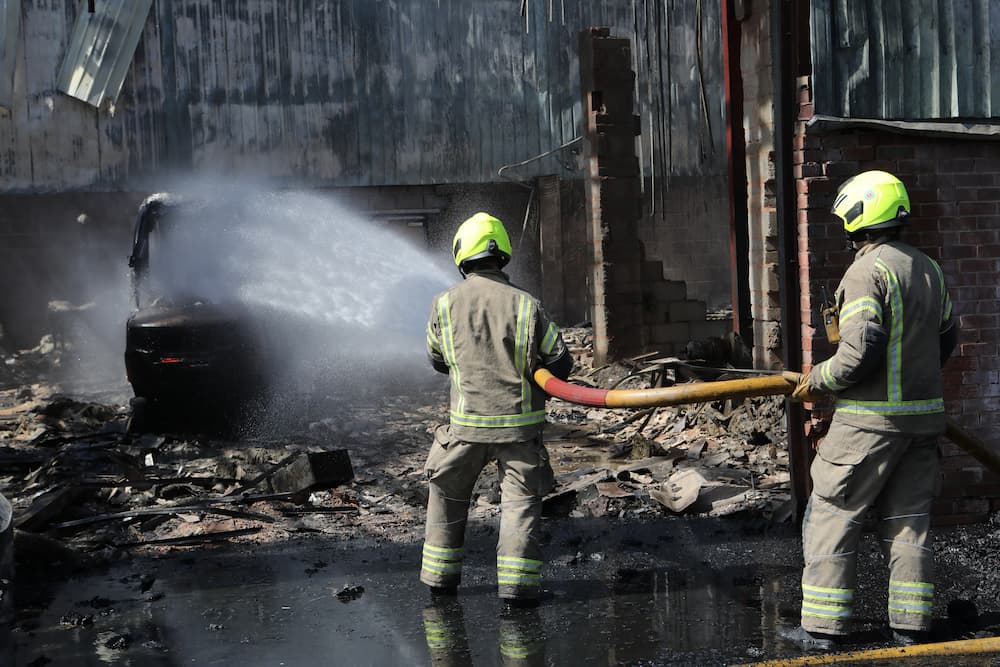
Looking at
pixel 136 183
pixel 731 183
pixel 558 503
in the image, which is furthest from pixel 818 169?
pixel 136 183

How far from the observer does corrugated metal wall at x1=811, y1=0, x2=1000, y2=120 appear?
5.84 metres

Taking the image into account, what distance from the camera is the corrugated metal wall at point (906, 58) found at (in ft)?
19.2

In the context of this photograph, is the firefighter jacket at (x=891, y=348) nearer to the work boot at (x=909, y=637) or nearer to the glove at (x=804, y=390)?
the glove at (x=804, y=390)

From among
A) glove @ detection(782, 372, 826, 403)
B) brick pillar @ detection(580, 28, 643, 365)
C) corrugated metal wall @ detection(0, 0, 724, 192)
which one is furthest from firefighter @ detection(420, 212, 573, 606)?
corrugated metal wall @ detection(0, 0, 724, 192)

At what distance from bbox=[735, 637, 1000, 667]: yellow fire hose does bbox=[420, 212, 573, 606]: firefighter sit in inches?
52.8

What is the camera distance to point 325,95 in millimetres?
18000

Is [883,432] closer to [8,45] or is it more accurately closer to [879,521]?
A: [879,521]

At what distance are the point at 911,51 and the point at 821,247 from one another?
1329 mm

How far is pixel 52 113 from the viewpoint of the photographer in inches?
671

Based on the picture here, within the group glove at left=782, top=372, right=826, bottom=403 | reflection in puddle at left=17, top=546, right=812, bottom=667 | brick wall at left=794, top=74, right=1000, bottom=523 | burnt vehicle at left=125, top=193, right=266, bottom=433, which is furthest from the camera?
burnt vehicle at left=125, top=193, right=266, bottom=433

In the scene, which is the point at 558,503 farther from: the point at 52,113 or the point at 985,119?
the point at 52,113

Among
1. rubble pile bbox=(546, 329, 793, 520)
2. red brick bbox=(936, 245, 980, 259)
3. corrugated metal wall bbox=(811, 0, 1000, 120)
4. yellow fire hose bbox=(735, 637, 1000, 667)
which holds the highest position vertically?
corrugated metal wall bbox=(811, 0, 1000, 120)

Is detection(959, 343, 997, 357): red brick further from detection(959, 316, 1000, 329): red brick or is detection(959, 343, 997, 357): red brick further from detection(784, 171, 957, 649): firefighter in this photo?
detection(784, 171, 957, 649): firefighter

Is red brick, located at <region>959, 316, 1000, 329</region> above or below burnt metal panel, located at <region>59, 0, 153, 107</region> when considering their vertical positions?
below
